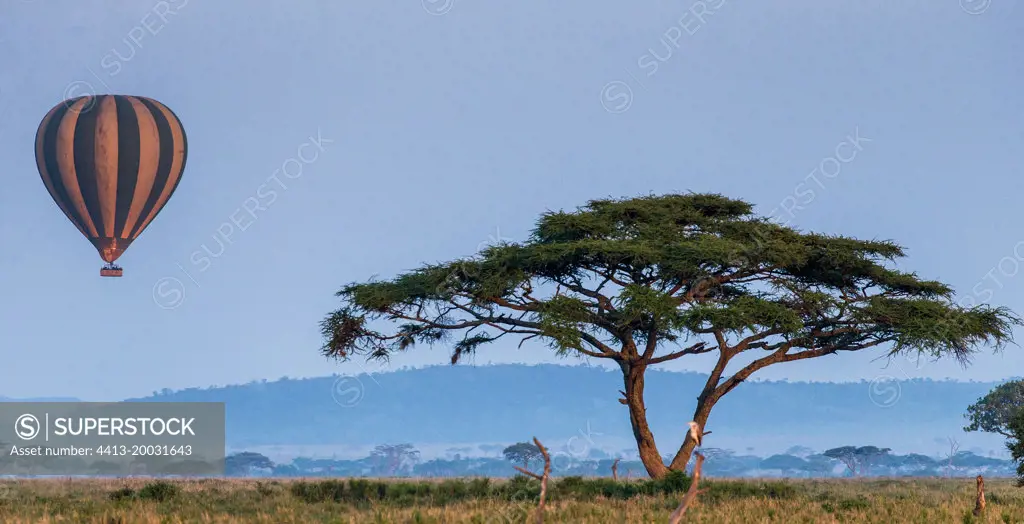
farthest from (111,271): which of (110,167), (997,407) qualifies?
(997,407)

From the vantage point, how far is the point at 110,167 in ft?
197

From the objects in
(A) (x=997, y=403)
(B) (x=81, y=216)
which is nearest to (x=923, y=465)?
(A) (x=997, y=403)

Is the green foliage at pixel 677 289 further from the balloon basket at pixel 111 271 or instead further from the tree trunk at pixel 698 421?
the balloon basket at pixel 111 271

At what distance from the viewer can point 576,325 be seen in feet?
122

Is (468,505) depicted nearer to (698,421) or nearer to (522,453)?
(698,421)

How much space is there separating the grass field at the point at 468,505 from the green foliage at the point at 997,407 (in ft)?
131

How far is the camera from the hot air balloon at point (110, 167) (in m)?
60.3

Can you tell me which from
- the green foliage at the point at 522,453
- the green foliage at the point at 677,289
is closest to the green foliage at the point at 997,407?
the green foliage at the point at 677,289

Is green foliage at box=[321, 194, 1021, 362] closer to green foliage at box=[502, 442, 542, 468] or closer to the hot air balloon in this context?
the hot air balloon

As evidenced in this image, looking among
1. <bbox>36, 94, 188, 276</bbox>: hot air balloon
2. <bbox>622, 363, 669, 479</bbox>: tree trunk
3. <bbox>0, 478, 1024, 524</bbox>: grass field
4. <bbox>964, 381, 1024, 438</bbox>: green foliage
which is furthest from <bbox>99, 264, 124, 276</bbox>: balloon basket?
<bbox>964, 381, 1024, 438</bbox>: green foliage

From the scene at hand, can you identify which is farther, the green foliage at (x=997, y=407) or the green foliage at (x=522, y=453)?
the green foliage at (x=522, y=453)

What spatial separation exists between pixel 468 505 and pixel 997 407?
58.2 m

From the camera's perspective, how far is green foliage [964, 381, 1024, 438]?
74.6 meters

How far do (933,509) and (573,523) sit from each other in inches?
473
